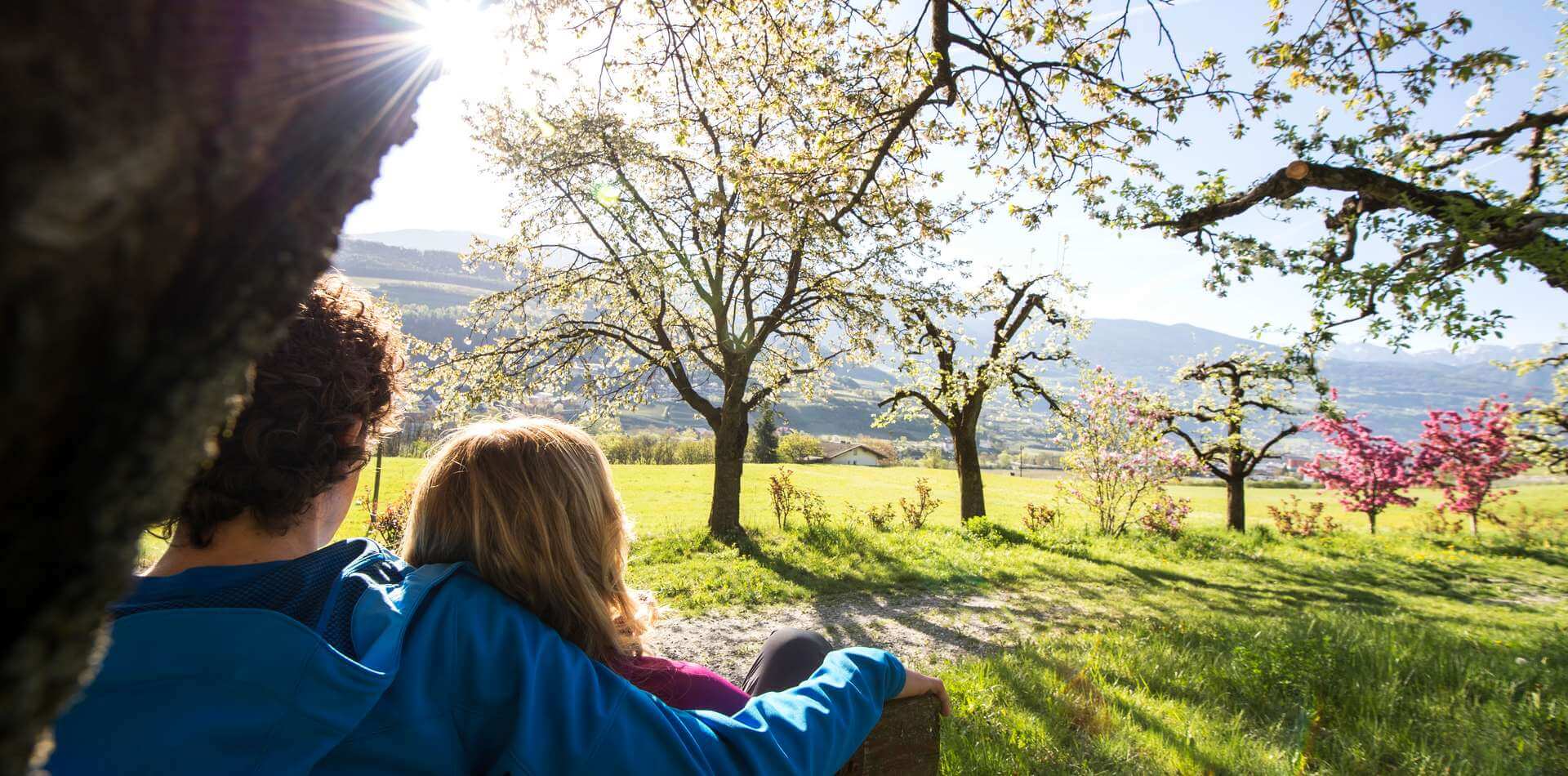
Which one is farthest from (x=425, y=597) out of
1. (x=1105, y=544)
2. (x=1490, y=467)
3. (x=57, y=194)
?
(x=1490, y=467)

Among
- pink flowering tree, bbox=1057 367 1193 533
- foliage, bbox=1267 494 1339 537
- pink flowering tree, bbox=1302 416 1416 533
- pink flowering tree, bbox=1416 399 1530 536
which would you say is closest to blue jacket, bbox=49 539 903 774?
pink flowering tree, bbox=1057 367 1193 533

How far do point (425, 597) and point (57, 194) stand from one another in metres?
1.49

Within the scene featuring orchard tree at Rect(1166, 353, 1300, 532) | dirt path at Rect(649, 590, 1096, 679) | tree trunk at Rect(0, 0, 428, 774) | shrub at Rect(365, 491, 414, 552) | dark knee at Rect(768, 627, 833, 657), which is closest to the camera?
tree trunk at Rect(0, 0, 428, 774)

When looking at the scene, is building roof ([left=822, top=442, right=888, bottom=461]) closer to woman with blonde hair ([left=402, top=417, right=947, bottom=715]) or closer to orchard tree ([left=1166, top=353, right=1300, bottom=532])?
orchard tree ([left=1166, top=353, right=1300, bottom=532])

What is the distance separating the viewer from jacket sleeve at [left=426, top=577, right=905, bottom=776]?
148 centimetres

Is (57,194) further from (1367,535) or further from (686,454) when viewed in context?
(686,454)

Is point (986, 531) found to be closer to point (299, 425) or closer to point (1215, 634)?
point (1215, 634)

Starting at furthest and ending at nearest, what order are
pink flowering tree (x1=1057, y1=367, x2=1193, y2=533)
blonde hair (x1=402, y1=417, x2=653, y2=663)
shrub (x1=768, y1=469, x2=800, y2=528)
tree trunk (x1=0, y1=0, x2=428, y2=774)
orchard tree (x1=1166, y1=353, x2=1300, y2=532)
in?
orchard tree (x1=1166, y1=353, x2=1300, y2=532) → shrub (x1=768, y1=469, x2=800, y2=528) → pink flowering tree (x1=1057, y1=367, x2=1193, y2=533) → blonde hair (x1=402, y1=417, x2=653, y2=663) → tree trunk (x1=0, y1=0, x2=428, y2=774)

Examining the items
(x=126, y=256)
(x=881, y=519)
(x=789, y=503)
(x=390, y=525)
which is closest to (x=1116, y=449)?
(x=881, y=519)

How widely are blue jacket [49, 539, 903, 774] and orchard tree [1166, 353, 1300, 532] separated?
1690 cm

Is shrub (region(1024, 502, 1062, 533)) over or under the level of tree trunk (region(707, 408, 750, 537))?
under

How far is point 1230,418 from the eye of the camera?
56.6 ft

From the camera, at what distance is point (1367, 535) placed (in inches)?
775

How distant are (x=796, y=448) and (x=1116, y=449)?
50.5 meters
